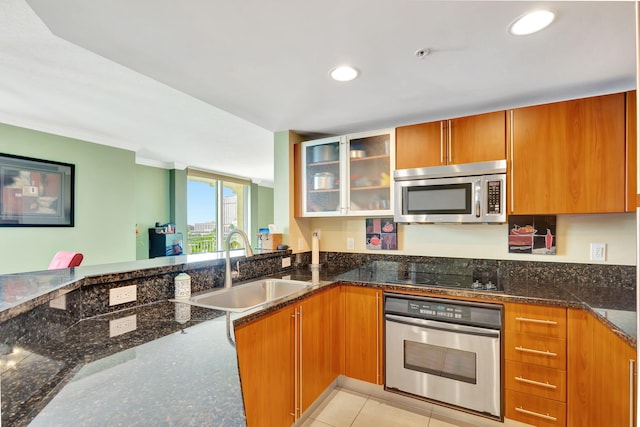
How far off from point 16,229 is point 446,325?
13.2ft

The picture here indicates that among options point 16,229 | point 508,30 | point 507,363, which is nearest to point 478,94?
point 508,30

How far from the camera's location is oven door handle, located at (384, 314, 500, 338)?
1.79 m

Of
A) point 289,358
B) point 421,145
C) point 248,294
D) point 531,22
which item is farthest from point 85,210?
point 531,22

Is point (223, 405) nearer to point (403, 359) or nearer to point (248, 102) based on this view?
point (403, 359)

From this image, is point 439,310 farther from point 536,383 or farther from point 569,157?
point 569,157

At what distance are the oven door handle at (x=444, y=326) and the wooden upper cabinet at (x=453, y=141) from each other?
1.11 m

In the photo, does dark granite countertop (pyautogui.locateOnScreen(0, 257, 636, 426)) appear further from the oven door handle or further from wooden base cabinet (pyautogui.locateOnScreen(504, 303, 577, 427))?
the oven door handle

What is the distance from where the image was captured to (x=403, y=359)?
2.03 metres

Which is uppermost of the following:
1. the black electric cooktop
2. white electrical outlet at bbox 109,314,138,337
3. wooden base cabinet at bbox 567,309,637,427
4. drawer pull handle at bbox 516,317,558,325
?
white electrical outlet at bbox 109,314,138,337

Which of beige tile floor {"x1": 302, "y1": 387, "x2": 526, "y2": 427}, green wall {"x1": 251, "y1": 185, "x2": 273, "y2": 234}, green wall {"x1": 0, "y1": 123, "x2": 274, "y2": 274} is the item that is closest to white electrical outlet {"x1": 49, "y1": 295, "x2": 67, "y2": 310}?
beige tile floor {"x1": 302, "y1": 387, "x2": 526, "y2": 427}

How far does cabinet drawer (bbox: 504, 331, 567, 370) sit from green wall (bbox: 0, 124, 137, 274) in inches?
168

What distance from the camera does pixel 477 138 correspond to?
6.74 feet

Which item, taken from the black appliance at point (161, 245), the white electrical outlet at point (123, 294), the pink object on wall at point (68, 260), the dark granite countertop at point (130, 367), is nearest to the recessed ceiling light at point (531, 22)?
the dark granite countertop at point (130, 367)

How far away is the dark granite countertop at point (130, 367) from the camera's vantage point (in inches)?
24.8
